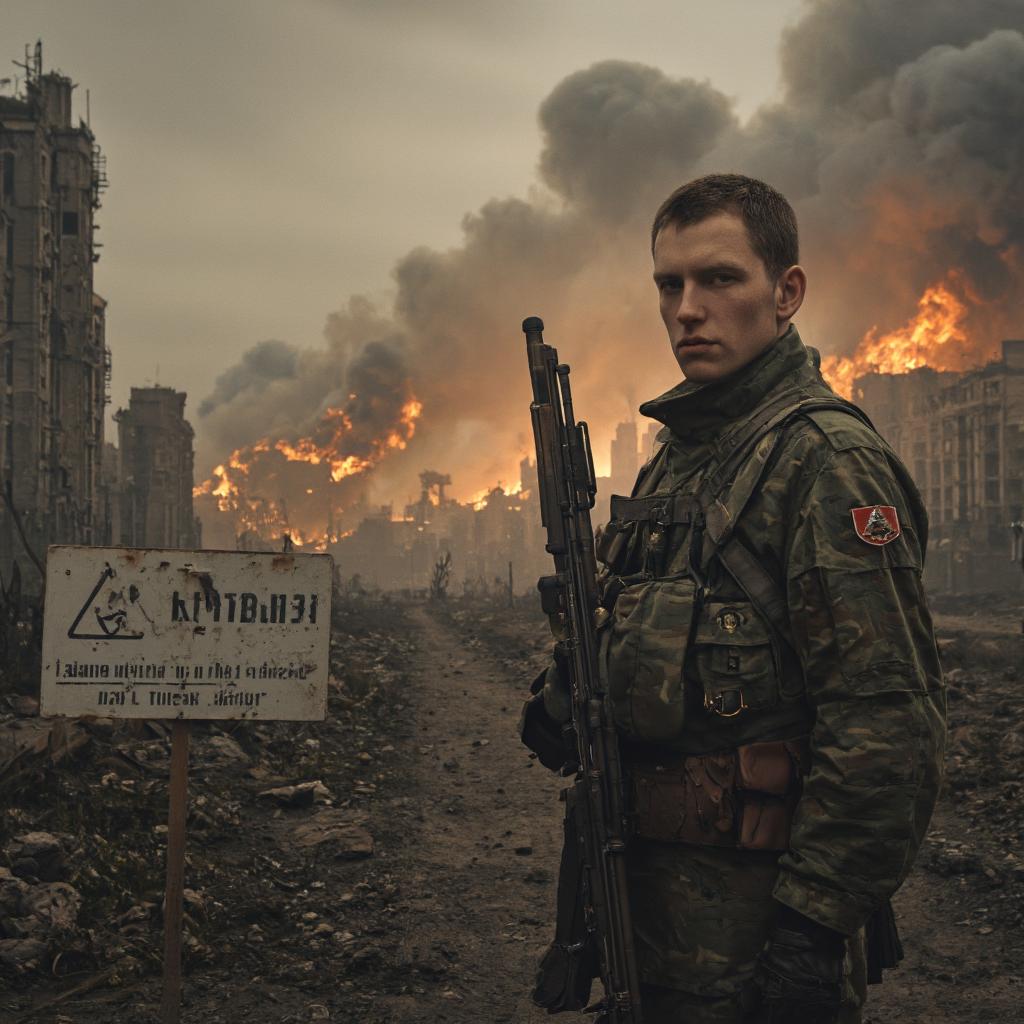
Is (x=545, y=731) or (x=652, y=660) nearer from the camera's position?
(x=652, y=660)

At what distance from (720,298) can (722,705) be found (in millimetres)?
923

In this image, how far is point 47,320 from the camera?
1476 inches

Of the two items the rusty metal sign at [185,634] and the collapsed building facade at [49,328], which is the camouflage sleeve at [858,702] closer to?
the rusty metal sign at [185,634]

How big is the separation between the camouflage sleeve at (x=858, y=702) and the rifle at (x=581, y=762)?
460 millimetres

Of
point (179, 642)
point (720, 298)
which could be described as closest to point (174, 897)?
point (179, 642)

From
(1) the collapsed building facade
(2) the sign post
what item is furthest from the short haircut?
(1) the collapsed building facade

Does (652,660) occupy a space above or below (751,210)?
below

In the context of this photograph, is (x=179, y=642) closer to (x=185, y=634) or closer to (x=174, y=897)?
(x=185, y=634)

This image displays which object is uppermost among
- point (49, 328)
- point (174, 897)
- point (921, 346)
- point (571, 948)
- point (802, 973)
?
point (921, 346)

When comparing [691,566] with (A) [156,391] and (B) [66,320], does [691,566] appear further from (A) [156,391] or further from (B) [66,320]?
(A) [156,391]

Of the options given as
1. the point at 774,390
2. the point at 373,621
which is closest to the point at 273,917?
the point at 774,390

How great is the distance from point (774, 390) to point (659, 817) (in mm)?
1014

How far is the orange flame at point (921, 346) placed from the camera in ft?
183

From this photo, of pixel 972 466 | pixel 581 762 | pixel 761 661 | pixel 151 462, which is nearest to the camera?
pixel 761 661
